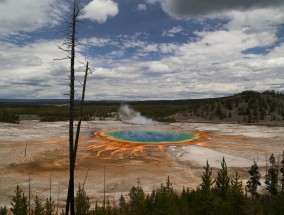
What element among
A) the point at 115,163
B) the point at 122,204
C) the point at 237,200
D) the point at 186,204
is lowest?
the point at 122,204

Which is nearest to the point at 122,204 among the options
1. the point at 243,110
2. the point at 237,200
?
the point at 237,200

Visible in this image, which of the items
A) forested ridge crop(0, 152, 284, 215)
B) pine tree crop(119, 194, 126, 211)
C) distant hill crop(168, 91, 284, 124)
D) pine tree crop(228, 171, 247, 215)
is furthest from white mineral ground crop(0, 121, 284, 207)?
distant hill crop(168, 91, 284, 124)

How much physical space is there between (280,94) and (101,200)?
97179 millimetres

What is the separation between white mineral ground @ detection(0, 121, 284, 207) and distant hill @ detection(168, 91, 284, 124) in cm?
3621

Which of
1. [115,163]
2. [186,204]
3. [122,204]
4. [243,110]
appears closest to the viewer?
[186,204]

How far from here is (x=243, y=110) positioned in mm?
94875

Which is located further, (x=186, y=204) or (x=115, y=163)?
(x=115, y=163)

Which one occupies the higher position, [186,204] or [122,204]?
[186,204]

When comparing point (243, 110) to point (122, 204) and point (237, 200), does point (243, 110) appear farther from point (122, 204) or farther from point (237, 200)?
point (237, 200)

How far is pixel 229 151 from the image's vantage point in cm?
4456

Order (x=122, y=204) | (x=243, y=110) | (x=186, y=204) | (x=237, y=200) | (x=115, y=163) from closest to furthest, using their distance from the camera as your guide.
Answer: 1. (x=237, y=200)
2. (x=186, y=204)
3. (x=122, y=204)
4. (x=115, y=163)
5. (x=243, y=110)

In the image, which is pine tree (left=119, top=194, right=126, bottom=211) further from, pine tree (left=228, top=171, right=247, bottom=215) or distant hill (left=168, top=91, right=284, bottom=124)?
distant hill (left=168, top=91, right=284, bottom=124)

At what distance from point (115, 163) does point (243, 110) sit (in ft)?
220

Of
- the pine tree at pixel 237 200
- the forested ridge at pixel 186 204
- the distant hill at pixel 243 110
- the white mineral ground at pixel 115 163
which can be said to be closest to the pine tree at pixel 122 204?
the forested ridge at pixel 186 204
